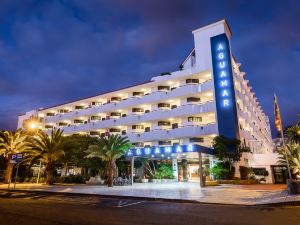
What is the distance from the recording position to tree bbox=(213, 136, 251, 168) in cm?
3378

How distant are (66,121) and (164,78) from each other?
30.8 meters

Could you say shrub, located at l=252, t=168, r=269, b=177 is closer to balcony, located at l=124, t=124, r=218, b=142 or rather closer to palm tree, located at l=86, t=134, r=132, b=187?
balcony, located at l=124, t=124, r=218, b=142

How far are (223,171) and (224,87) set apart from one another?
12961 millimetres

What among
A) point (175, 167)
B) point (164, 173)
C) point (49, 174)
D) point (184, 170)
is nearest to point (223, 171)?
point (164, 173)

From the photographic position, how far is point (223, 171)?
33656 millimetres

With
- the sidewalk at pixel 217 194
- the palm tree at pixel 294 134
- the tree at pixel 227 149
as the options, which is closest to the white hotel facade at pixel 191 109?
the tree at pixel 227 149

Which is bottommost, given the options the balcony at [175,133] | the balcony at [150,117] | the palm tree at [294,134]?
the palm tree at [294,134]

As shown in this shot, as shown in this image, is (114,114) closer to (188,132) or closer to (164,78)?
(164,78)

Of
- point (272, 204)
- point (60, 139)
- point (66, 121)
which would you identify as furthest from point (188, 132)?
point (66, 121)

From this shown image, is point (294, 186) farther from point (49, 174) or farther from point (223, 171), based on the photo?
point (49, 174)

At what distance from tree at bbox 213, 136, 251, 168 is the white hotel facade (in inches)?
56.9

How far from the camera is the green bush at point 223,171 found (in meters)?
33.7

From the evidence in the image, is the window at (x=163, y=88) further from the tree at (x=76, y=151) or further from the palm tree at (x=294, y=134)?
the palm tree at (x=294, y=134)

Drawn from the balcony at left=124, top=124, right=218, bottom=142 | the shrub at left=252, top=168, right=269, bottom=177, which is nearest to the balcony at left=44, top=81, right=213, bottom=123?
the balcony at left=124, top=124, right=218, bottom=142
